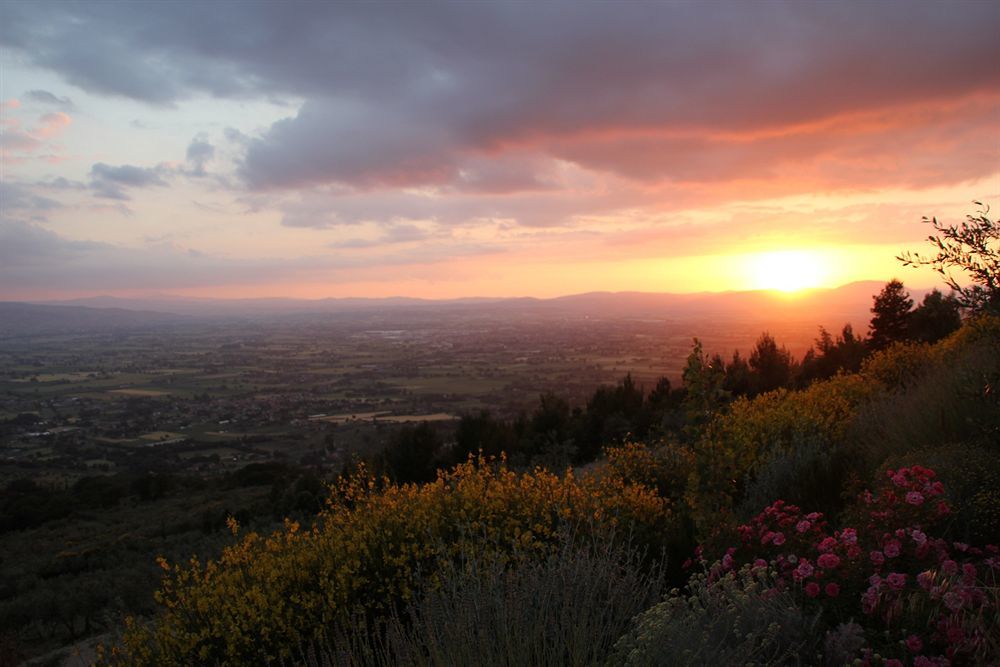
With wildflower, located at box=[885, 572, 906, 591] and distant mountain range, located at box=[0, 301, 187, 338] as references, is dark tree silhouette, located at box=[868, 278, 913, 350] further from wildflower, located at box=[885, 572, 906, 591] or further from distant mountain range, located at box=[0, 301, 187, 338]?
distant mountain range, located at box=[0, 301, 187, 338]

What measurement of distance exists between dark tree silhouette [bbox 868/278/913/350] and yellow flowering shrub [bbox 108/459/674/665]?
66.5 ft

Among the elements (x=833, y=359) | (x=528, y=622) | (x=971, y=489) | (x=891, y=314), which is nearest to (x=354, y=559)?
(x=528, y=622)

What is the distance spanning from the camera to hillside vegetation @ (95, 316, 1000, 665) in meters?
2.83

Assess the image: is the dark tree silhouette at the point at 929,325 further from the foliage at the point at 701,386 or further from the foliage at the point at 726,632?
the foliage at the point at 726,632

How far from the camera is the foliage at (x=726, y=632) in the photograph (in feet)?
8.48

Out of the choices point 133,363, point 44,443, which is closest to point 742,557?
point 44,443

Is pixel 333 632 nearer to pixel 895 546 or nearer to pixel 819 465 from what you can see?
pixel 895 546

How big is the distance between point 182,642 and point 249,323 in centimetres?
15391

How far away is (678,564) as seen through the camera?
16.7 feet

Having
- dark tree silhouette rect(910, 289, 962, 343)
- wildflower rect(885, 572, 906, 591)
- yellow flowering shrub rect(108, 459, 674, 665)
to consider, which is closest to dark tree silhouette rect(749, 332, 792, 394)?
dark tree silhouette rect(910, 289, 962, 343)

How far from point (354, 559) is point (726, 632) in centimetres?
305

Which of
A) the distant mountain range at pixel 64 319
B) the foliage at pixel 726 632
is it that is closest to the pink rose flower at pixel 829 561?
the foliage at pixel 726 632

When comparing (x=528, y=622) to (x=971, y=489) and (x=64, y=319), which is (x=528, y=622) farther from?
(x=64, y=319)

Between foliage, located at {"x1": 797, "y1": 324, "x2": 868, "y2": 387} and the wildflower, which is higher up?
the wildflower
